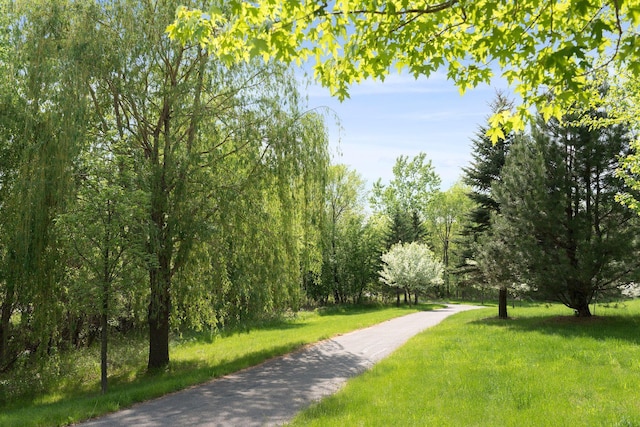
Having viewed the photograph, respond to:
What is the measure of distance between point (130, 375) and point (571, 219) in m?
15.9

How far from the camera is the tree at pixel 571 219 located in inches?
596

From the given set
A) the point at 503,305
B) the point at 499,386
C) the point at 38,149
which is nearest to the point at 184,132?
the point at 38,149

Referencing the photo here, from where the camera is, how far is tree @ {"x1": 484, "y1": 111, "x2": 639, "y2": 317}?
596 inches

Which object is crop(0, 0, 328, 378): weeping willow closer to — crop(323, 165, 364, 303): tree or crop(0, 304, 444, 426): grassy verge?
crop(0, 304, 444, 426): grassy verge

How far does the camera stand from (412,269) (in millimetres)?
36500

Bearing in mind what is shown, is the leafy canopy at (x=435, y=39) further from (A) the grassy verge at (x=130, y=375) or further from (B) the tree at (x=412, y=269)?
(B) the tree at (x=412, y=269)

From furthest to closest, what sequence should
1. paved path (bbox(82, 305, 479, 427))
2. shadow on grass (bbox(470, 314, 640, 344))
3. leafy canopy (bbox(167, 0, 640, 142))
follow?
shadow on grass (bbox(470, 314, 640, 344)) → paved path (bbox(82, 305, 479, 427)) → leafy canopy (bbox(167, 0, 640, 142))

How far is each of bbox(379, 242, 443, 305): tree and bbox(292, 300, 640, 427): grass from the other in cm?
2348

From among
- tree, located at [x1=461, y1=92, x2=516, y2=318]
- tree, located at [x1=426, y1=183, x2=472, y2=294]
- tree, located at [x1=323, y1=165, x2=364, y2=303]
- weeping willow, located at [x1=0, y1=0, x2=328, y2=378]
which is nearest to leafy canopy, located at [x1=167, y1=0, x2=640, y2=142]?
weeping willow, located at [x1=0, y1=0, x2=328, y2=378]

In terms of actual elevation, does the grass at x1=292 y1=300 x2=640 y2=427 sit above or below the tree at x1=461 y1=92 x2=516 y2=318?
below

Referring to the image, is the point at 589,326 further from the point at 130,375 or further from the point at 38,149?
the point at 38,149

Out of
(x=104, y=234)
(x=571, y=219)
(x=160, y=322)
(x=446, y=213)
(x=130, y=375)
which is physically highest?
(x=446, y=213)

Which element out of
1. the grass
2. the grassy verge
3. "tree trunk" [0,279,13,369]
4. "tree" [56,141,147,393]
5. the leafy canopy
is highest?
the leafy canopy

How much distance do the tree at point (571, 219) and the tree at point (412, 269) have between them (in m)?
19.1
